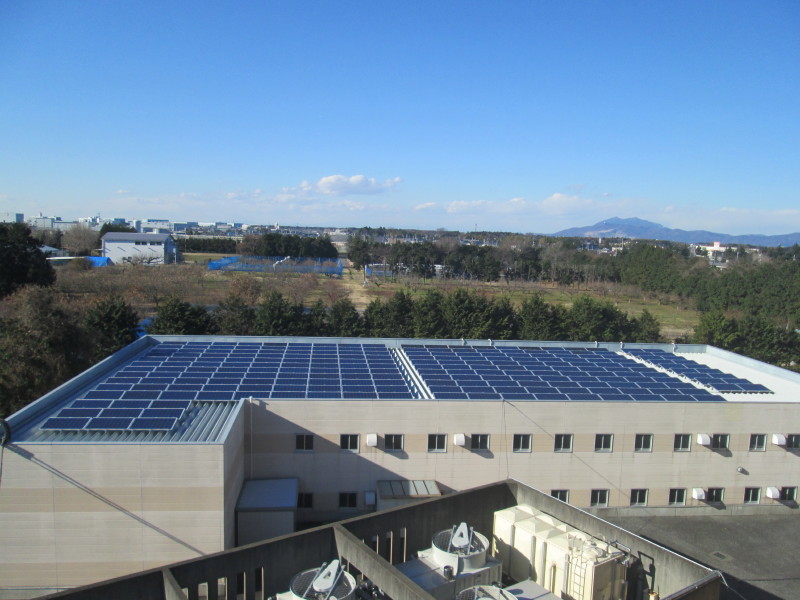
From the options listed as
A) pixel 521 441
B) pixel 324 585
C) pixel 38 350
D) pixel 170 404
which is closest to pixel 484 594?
pixel 324 585

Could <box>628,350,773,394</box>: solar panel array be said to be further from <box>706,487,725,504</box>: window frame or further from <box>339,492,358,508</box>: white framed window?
<box>339,492,358,508</box>: white framed window

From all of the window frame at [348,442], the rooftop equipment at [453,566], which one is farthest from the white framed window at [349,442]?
the rooftop equipment at [453,566]

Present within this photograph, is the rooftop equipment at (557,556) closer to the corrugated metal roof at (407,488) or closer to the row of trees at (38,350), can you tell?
the corrugated metal roof at (407,488)

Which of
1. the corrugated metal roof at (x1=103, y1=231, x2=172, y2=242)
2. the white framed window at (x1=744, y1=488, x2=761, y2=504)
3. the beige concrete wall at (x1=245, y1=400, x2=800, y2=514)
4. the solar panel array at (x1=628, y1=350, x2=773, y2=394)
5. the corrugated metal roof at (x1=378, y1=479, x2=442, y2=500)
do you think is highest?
the corrugated metal roof at (x1=103, y1=231, x2=172, y2=242)

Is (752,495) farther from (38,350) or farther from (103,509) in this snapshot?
(38,350)

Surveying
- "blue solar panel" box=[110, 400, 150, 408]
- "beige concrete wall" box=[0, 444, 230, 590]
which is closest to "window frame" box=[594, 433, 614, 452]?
"beige concrete wall" box=[0, 444, 230, 590]
